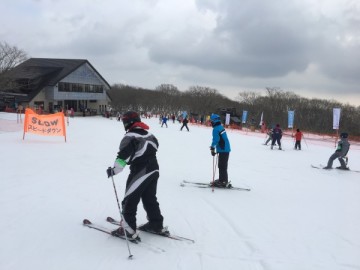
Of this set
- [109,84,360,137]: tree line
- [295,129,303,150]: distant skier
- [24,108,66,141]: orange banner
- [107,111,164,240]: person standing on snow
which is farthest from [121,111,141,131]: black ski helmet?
[109,84,360,137]: tree line

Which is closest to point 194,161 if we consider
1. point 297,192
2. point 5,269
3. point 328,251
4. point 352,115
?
point 297,192

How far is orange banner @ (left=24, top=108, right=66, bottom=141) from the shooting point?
1521cm

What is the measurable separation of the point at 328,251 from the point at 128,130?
124 inches

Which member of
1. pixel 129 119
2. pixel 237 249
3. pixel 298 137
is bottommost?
pixel 237 249

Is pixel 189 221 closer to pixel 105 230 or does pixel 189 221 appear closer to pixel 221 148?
pixel 105 230

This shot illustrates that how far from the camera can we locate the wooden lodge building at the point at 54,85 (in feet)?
151

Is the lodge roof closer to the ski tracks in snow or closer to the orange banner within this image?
the orange banner

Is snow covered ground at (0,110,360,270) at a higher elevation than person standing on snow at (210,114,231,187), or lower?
lower

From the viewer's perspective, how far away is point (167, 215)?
567 centimetres

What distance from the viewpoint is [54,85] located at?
47.0 m

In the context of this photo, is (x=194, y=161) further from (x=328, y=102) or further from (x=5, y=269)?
(x=328, y=102)

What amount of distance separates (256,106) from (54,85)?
177 ft

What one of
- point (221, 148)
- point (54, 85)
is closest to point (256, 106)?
point (54, 85)

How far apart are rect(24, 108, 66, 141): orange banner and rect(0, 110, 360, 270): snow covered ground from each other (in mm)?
5205
